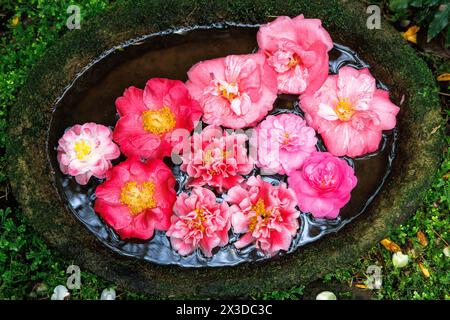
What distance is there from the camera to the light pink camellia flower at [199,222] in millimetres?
2273

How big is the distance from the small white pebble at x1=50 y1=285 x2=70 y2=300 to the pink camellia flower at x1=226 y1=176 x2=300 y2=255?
34.8 inches

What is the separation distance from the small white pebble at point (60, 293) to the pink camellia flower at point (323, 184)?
117 centimetres

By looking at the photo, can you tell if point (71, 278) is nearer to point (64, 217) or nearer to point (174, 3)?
point (64, 217)

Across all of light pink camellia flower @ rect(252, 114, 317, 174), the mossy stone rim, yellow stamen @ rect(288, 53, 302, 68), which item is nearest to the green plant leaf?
the mossy stone rim

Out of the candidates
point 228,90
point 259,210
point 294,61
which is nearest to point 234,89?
point 228,90

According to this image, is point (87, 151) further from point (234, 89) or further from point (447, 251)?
point (447, 251)

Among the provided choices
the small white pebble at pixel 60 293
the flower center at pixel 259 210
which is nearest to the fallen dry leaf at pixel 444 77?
the flower center at pixel 259 210

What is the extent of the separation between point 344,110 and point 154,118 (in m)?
0.83

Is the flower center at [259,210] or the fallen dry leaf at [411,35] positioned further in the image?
the fallen dry leaf at [411,35]

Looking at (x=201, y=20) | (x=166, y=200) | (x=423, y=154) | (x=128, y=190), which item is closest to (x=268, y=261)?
(x=166, y=200)

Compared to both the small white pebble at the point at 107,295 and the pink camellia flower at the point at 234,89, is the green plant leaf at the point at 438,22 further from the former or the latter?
the small white pebble at the point at 107,295

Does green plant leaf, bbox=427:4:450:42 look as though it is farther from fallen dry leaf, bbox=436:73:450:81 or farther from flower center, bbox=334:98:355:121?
flower center, bbox=334:98:355:121

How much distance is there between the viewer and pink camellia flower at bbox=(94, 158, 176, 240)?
2305mm
